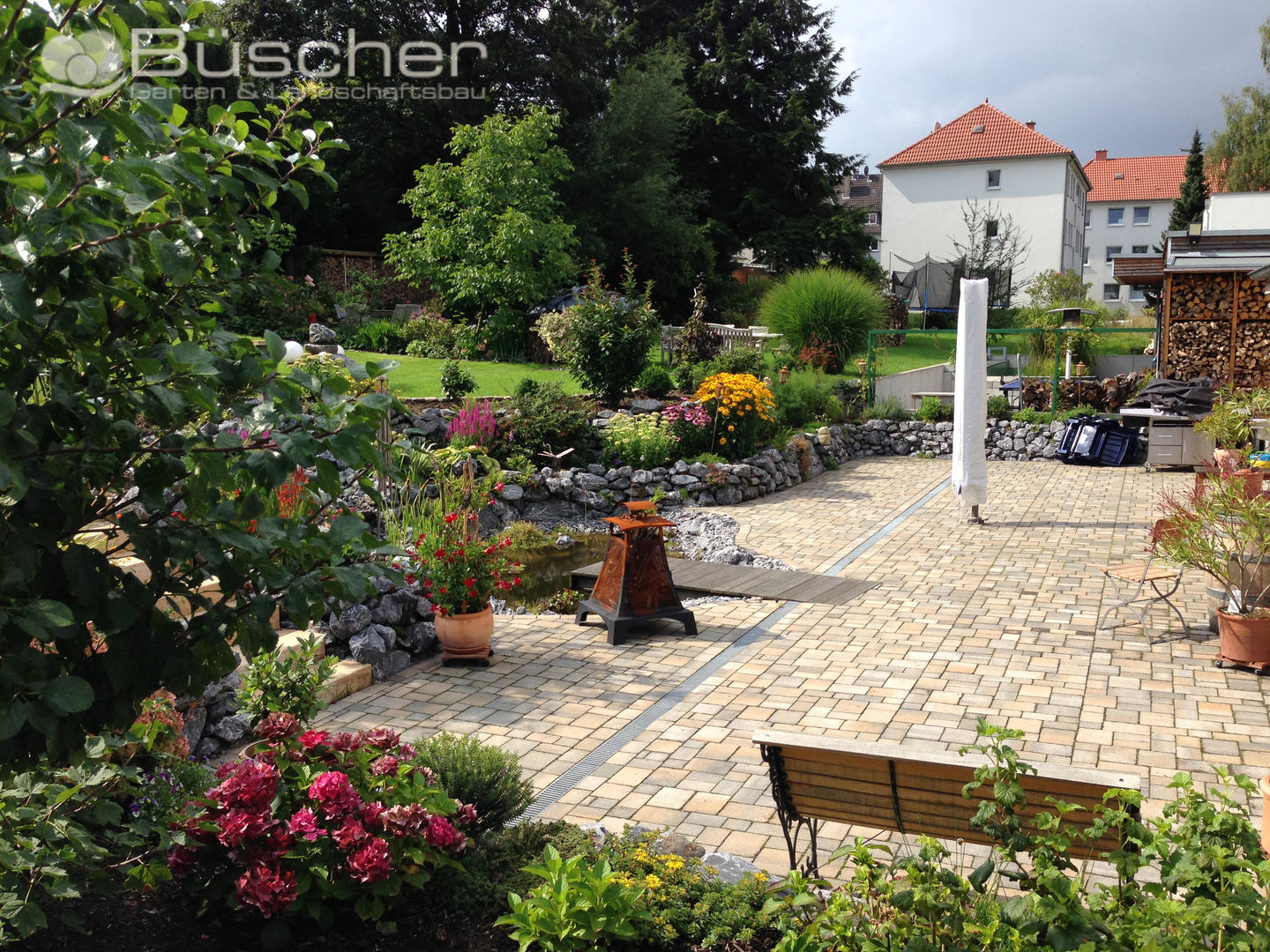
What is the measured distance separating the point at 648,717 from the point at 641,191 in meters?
24.6

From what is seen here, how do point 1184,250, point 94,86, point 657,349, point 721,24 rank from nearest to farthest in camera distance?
point 94,86
point 1184,250
point 657,349
point 721,24

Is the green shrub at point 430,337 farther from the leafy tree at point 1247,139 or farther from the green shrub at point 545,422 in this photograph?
the leafy tree at point 1247,139

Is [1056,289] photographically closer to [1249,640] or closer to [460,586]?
[1249,640]

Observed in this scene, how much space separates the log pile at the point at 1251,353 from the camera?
54.6 ft

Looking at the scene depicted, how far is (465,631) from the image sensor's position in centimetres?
648

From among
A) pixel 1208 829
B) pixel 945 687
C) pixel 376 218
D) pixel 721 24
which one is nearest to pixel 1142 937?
pixel 1208 829

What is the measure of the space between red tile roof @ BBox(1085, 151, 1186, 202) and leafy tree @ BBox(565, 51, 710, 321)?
121ft

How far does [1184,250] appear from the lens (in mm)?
17984

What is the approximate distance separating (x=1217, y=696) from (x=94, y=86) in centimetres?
628

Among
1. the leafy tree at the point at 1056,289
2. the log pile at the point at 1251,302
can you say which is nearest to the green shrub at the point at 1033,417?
the log pile at the point at 1251,302

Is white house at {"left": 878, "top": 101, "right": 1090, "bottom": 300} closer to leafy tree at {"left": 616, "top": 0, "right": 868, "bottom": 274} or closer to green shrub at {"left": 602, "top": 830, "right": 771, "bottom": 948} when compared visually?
leafy tree at {"left": 616, "top": 0, "right": 868, "bottom": 274}

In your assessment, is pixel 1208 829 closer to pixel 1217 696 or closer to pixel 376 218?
pixel 1217 696

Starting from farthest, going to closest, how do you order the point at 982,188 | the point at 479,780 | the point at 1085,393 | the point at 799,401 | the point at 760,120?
1. the point at 982,188
2. the point at 760,120
3. the point at 1085,393
4. the point at 799,401
5. the point at 479,780

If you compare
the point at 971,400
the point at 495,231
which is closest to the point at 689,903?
the point at 971,400
